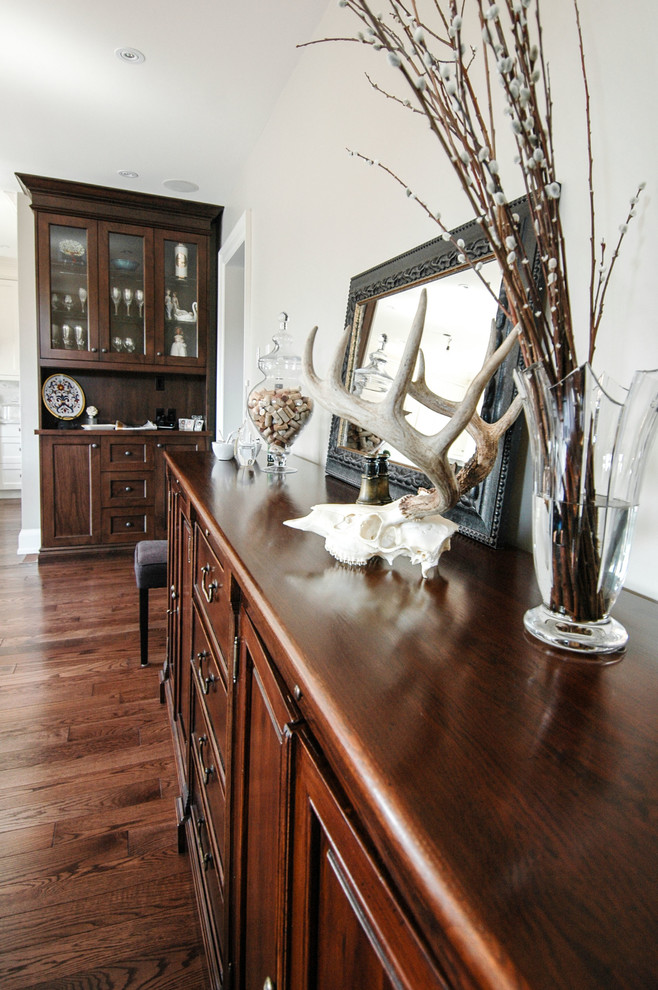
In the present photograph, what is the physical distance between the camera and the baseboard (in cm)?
414

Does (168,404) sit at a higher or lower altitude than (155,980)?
higher

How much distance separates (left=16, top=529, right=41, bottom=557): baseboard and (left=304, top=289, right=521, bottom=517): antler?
4.02m

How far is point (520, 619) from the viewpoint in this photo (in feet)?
2.04

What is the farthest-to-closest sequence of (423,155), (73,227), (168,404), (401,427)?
(168,404) → (73,227) → (423,155) → (401,427)

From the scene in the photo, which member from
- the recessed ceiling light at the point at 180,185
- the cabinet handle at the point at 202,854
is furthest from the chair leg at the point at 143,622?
the recessed ceiling light at the point at 180,185

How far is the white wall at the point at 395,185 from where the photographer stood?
2.42 feet

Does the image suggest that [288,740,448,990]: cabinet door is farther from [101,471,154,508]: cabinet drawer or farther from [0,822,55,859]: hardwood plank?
[101,471,154,508]: cabinet drawer

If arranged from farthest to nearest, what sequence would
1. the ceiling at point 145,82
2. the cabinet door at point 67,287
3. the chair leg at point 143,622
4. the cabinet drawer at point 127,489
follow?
1. the cabinet drawer at point 127,489
2. the cabinet door at point 67,287
3. the chair leg at point 143,622
4. the ceiling at point 145,82

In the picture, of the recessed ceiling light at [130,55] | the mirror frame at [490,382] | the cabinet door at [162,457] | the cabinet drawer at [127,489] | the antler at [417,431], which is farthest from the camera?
the cabinet door at [162,457]

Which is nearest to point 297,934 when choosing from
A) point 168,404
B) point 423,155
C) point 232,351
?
point 423,155

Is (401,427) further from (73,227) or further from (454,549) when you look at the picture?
(73,227)

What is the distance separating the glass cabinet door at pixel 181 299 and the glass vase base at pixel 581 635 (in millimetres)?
4089

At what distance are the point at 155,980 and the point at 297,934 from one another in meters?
0.94

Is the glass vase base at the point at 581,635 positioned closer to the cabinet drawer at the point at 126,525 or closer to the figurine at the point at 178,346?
the cabinet drawer at the point at 126,525
